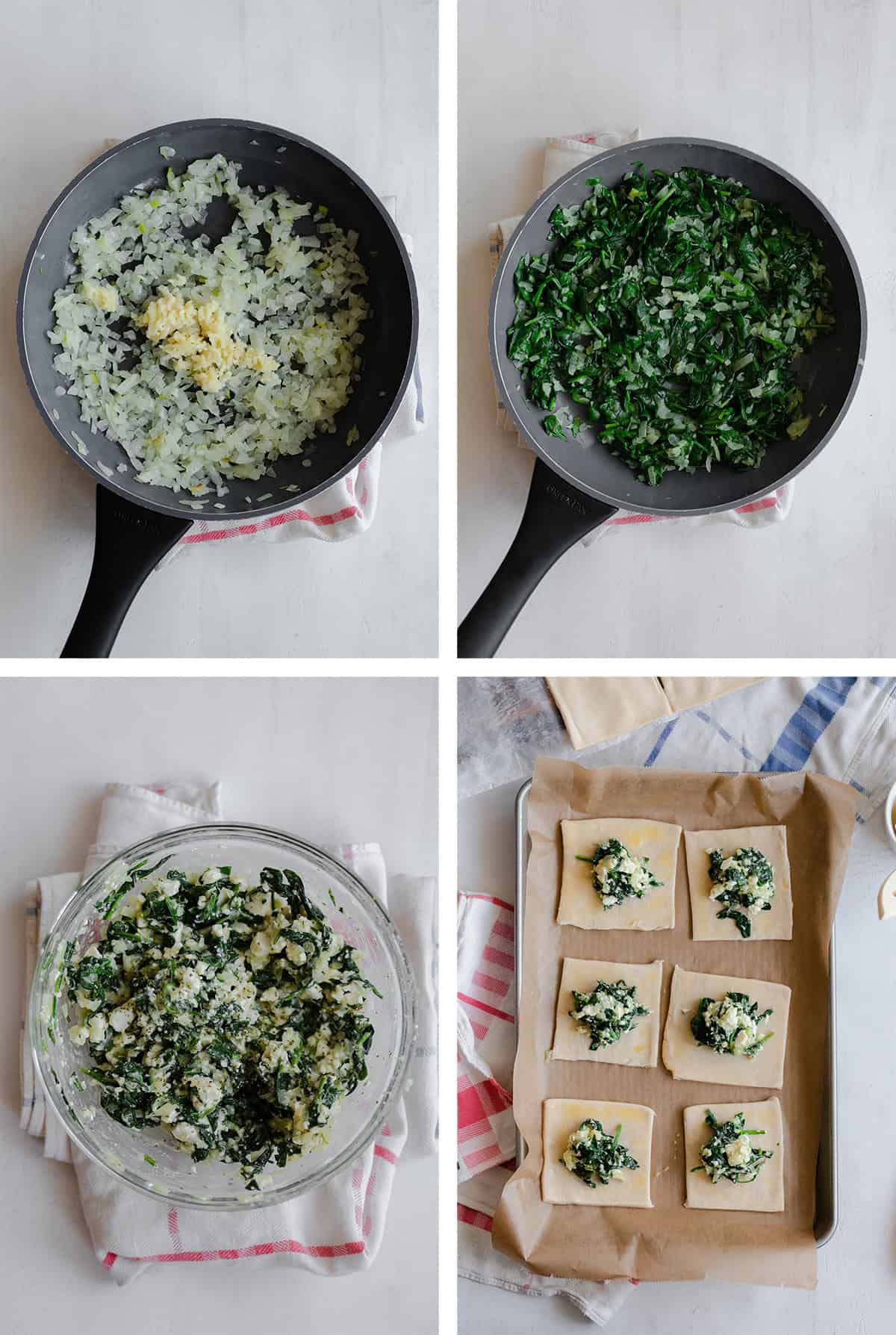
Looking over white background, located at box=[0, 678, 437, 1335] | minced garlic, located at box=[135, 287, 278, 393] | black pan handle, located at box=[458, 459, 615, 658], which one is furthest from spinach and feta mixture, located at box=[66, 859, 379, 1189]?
minced garlic, located at box=[135, 287, 278, 393]

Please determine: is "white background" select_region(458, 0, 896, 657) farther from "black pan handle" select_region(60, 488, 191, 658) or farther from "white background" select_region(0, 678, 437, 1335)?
"black pan handle" select_region(60, 488, 191, 658)

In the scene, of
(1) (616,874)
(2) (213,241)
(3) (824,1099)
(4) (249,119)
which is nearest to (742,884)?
(1) (616,874)

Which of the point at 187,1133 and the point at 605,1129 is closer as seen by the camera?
the point at 187,1133

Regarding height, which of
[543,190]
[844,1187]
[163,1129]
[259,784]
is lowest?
[844,1187]

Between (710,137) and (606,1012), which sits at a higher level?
(710,137)

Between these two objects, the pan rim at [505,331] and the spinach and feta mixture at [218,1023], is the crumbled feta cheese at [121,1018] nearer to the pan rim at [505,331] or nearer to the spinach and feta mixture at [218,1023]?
the spinach and feta mixture at [218,1023]

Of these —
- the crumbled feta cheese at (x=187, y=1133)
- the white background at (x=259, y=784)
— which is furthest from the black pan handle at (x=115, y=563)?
the crumbled feta cheese at (x=187, y=1133)

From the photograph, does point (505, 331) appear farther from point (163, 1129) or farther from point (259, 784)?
point (163, 1129)
